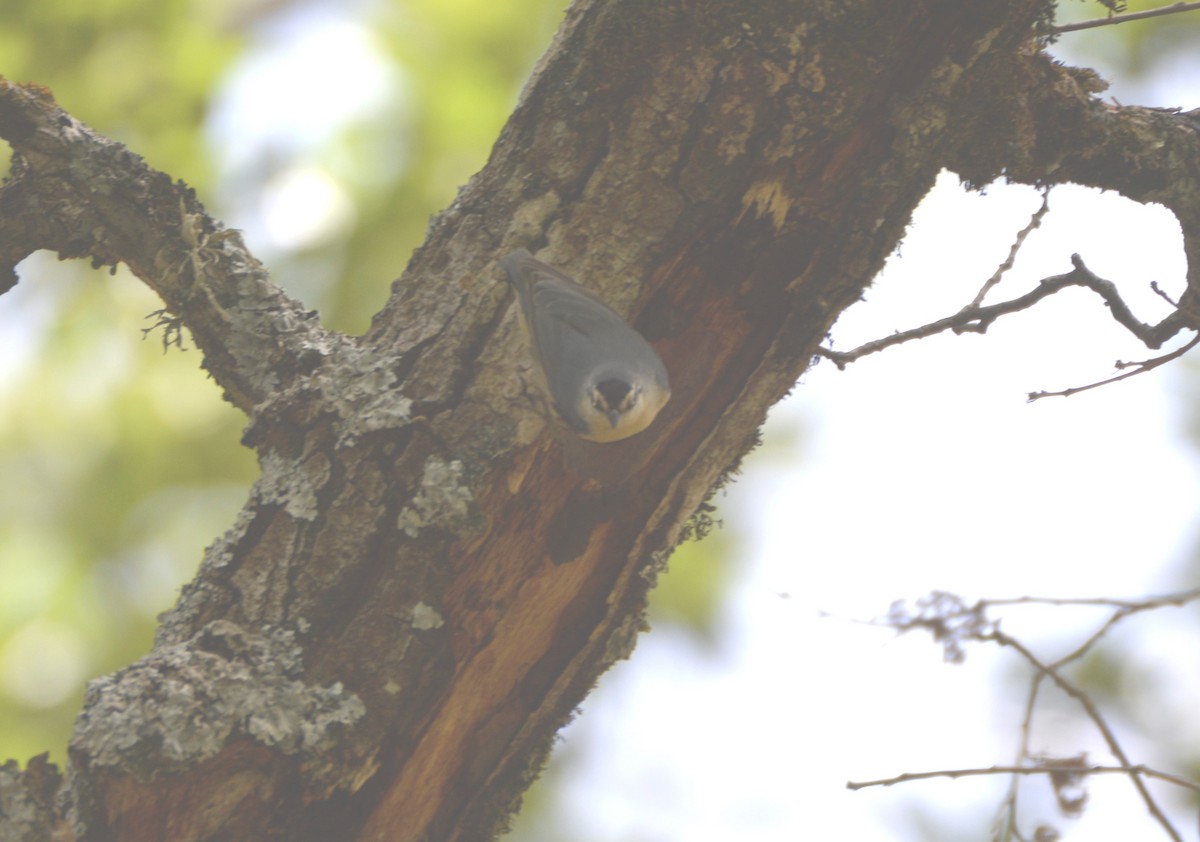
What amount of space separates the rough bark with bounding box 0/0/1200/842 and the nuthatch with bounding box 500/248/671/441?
0.17 ft

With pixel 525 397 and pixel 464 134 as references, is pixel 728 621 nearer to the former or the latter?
pixel 464 134

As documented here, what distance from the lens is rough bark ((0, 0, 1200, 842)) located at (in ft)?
5.16

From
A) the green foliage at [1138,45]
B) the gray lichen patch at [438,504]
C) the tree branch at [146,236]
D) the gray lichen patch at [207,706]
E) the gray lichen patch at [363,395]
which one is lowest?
the gray lichen patch at [207,706]

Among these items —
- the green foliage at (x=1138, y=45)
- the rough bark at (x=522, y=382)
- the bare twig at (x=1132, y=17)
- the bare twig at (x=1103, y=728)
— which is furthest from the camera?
the green foliage at (x=1138, y=45)

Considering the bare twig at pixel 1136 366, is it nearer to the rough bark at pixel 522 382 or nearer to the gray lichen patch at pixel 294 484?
the rough bark at pixel 522 382

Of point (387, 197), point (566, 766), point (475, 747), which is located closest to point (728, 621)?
point (566, 766)

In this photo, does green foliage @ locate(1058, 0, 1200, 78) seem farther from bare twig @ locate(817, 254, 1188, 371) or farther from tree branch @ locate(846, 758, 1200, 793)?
tree branch @ locate(846, 758, 1200, 793)

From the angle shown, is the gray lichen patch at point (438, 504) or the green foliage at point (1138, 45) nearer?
the gray lichen patch at point (438, 504)

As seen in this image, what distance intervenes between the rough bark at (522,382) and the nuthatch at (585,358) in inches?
2.1

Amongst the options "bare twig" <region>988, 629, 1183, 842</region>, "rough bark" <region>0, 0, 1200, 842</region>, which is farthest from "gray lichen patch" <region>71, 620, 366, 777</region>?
"bare twig" <region>988, 629, 1183, 842</region>

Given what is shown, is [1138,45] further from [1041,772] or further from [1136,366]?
[1041,772]

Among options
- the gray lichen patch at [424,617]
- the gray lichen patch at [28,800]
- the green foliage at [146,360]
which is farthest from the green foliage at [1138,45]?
the gray lichen patch at [28,800]

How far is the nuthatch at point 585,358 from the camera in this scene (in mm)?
1603

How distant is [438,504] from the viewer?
5.24 feet
